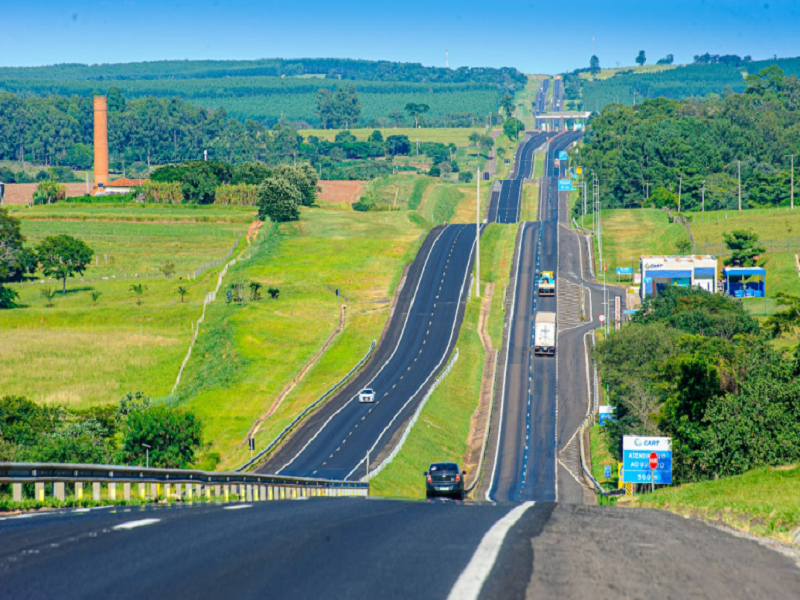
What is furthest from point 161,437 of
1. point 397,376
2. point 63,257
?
point 63,257

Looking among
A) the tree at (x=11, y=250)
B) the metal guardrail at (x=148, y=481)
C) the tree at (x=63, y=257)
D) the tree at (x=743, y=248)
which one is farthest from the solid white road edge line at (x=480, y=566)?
the tree at (x=11, y=250)

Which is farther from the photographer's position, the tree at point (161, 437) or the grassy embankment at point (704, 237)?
the grassy embankment at point (704, 237)

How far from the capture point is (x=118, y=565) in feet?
38.7

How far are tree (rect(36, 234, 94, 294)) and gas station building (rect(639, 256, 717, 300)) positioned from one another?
8623cm

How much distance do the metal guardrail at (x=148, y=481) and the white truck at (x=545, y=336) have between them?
2937 inches

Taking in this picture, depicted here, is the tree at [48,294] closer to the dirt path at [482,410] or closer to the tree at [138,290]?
the tree at [138,290]

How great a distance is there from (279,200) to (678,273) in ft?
254

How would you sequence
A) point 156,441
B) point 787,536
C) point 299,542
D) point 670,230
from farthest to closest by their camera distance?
point 670,230 < point 156,441 < point 787,536 < point 299,542

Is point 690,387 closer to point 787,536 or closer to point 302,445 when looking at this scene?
point 302,445

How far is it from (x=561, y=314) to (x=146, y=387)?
184 ft

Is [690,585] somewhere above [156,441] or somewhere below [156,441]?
above

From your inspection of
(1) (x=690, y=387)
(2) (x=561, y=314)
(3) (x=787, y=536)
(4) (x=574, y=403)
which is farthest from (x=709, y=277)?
(3) (x=787, y=536)

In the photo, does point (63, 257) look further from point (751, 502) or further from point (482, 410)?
point (751, 502)

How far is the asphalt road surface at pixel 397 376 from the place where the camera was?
8950 centimetres
